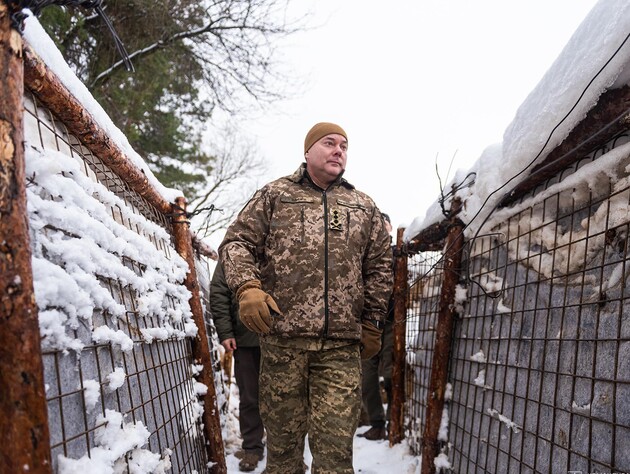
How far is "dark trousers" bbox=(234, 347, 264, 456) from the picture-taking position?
347cm

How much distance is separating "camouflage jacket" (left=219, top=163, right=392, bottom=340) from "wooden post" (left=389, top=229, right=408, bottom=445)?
1.36 meters

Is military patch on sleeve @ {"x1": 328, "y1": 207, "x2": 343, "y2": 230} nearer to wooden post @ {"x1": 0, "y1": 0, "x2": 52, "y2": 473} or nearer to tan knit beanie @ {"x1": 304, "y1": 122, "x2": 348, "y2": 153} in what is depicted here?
tan knit beanie @ {"x1": 304, "y1": 122, "x2": 348, "y2": 153}

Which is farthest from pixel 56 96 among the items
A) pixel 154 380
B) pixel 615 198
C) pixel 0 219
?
pixel 615 198

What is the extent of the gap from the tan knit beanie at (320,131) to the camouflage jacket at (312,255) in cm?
21

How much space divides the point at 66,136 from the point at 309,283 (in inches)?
49.7

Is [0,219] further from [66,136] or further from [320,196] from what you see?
[320,196]

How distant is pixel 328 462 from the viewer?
7.18 ft

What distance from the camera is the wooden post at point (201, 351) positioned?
266 cm

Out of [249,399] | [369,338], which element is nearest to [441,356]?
[369,338]

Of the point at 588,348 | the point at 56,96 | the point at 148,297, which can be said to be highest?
the point at 56,96

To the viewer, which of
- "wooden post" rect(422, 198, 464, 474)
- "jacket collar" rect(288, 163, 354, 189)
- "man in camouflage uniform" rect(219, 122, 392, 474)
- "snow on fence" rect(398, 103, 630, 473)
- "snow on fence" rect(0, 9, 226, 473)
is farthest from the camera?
"wooden post" rect(422, 198, 464, 474)

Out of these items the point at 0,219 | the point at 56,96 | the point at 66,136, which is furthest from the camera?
the point at 66,136

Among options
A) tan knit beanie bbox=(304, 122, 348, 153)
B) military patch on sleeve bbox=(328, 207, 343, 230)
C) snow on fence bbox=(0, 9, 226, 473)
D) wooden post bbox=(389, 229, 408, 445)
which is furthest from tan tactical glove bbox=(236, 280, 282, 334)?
wooden post bbox=(389, 229, 408, 445)

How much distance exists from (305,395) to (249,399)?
1270mm
